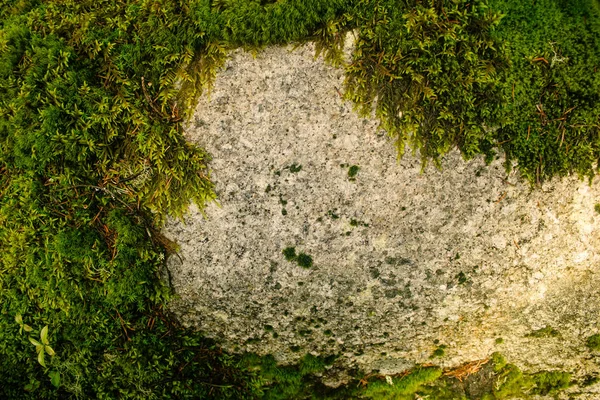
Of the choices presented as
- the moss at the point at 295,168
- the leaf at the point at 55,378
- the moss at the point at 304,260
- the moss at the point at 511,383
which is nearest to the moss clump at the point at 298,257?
the moss at the point at 304,260

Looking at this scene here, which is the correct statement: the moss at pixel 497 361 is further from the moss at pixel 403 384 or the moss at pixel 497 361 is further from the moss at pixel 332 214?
the moss at pixel 332 214

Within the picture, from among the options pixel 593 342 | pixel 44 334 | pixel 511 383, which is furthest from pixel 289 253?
pixel 593 342

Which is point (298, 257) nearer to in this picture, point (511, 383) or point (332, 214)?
point (332, 214)

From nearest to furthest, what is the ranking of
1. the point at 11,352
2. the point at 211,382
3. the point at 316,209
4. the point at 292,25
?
the point at 292,25 < the point at 316,209 < the point at 11,352 < the point at 211,382

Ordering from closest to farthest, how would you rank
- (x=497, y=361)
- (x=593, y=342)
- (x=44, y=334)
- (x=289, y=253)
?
(x=289, y=253) < (x=44, y=334) < (x=593, y=342) < (x=497, y=361)

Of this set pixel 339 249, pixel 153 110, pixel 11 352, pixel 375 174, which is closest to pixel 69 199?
pixel 153 110

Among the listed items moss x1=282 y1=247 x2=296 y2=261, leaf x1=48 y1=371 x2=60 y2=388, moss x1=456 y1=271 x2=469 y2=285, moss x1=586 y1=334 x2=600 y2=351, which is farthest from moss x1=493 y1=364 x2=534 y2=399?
leaf x1=48 y1=371 x2=60 y2=388

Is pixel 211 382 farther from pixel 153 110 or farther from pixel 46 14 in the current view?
pixel 46 14
